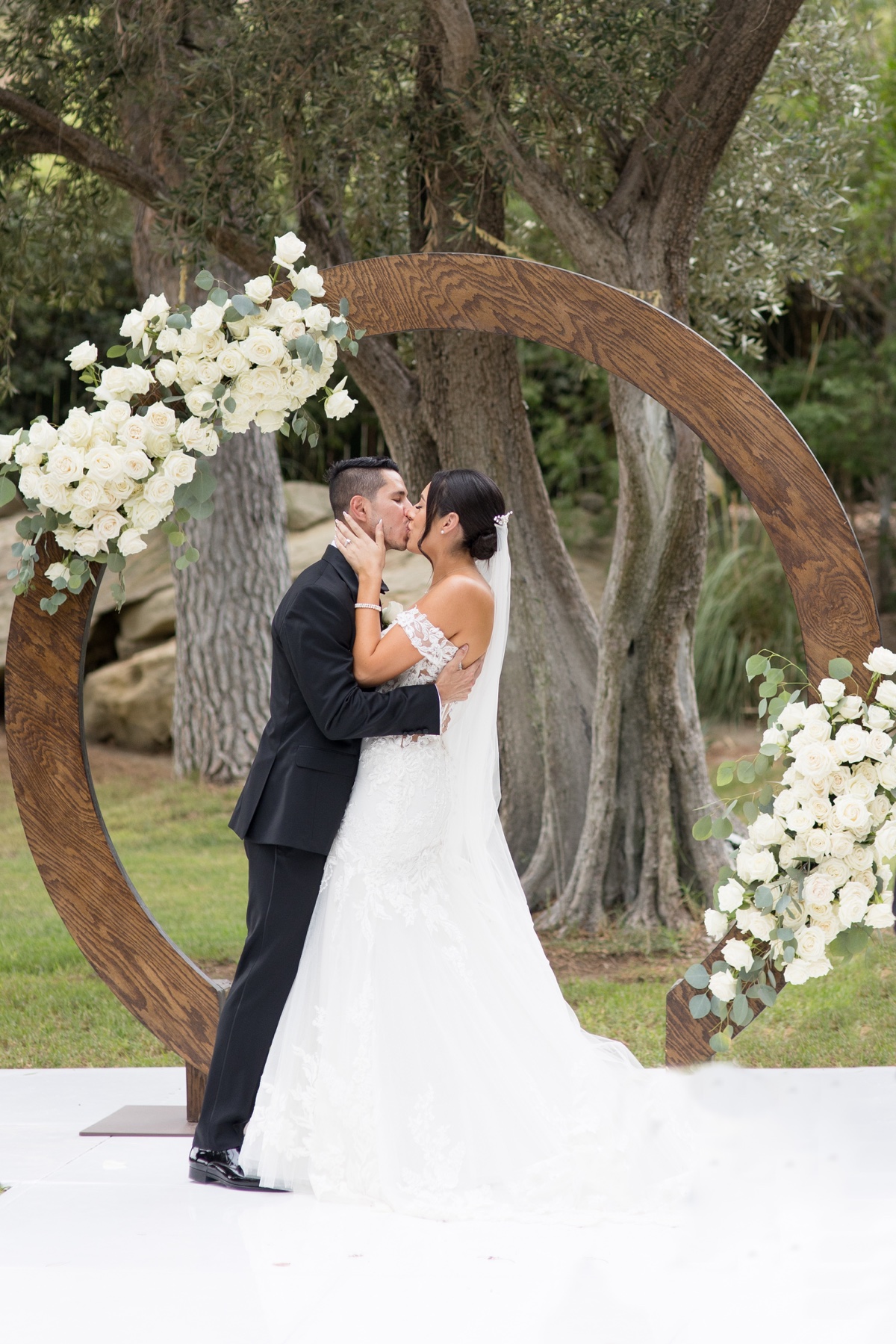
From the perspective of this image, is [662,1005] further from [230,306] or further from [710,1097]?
[230,306]

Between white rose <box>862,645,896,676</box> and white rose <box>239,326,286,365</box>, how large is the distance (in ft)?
5.79

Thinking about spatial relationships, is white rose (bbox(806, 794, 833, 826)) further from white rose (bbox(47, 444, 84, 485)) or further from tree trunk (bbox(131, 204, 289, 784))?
tree trunk (bbox(131, 204, 289, 784))

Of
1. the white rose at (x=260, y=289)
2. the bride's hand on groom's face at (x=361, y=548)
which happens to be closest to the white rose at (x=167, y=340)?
the white rose at (x=260, y=289)

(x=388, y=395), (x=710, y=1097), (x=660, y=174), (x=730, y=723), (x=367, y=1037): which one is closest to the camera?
(x=367, y=1037)

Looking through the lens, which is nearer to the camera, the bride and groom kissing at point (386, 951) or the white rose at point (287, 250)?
the bride and groom kissing at point (386, 951)

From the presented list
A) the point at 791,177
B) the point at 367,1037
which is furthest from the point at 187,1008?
the point at 791,177

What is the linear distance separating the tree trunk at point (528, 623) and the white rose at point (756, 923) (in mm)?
3133

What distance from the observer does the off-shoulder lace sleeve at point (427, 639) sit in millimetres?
3402

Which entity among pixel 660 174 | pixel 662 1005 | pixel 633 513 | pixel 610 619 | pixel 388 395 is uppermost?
pixel 660 174

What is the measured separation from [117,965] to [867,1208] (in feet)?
7.27

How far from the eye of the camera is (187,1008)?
3.88 m

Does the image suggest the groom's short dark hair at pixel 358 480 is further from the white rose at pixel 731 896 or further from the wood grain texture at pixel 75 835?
the white rose at pixel 731 896

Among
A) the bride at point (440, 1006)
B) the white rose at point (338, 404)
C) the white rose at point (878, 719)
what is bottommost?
the bride at point (440, 1006)

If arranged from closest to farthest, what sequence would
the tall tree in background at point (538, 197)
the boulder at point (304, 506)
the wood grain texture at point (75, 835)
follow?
the wood grain texture at point (75, 835) → the tall tree in background at point (538, 197) → the boulder at point (304, 506)
